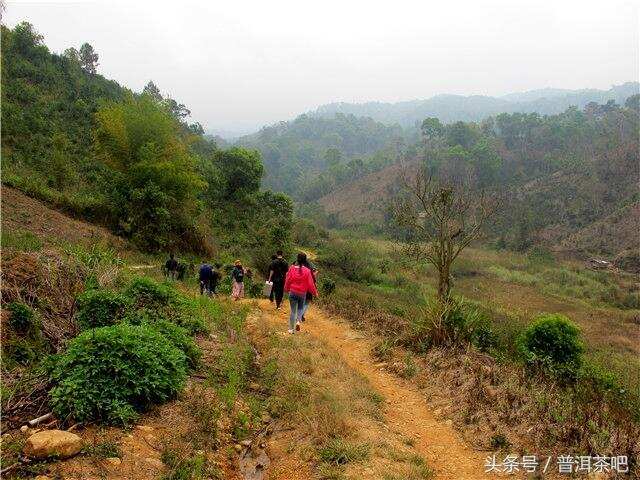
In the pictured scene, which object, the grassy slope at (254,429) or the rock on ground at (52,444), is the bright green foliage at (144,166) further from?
the rock on ground at (52,444)

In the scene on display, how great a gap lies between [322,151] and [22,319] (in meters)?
140

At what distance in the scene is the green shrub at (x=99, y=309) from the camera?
18.6 feet

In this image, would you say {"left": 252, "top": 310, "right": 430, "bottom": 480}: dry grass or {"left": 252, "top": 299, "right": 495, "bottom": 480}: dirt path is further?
{"left": 252, "top": 299, "right": 495, "bottom": 480}: dirt path

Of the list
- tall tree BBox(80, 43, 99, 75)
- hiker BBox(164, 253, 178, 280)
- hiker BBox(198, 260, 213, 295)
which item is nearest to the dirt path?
hiker BBox(198, 260, 213, 295)

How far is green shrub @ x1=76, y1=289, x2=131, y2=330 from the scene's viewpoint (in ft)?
18.6

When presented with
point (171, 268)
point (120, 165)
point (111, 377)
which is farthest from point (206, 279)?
point (120, 165)

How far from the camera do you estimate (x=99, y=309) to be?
5.75 m

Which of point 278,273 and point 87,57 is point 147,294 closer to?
point 278,273

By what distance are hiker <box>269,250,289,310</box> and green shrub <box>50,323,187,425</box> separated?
5.58 m

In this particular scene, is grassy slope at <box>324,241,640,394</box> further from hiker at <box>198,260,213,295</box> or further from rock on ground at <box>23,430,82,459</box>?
rock on ground at <box>23,430,82,459</box>

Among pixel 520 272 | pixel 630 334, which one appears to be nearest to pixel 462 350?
pixel 630 334

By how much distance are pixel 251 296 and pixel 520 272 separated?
1283 inches

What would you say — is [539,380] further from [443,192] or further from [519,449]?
[443,192]

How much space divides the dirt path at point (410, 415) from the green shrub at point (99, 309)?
361cm
